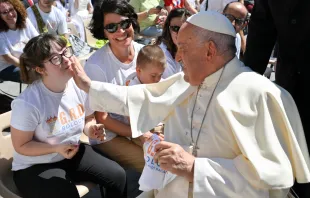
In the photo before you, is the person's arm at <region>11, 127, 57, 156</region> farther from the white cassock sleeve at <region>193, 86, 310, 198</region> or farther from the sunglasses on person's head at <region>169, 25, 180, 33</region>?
the sunglasses on person's head at <region>169, 25, 180, 33</region>

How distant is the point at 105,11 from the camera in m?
2.90

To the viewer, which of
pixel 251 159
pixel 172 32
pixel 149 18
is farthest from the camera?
pixel 149 18

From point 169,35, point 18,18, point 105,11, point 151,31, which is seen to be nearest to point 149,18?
point 151,31

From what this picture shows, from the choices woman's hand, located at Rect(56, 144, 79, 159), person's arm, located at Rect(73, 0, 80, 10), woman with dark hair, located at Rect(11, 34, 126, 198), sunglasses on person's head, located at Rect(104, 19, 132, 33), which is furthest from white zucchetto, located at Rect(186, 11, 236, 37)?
person's arm, located at Rect(73, 0, 80, 10)

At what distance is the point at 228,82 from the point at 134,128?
0.51m

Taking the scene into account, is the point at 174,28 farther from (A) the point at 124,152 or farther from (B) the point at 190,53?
(B) the point at 190,53

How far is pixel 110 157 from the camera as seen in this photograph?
2.72m

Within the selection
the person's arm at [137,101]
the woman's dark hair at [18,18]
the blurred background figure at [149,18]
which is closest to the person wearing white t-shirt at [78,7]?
the blurred background figure at [149,18]

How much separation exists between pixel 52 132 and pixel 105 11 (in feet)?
3.53

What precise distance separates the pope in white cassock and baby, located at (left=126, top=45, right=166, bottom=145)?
0.91 m

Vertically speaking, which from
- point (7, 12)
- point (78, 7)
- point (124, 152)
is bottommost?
point (78, 7)

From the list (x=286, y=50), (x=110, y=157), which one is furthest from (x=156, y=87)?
(x=110, y=157)

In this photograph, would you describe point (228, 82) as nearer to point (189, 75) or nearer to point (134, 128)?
point (189, 75)

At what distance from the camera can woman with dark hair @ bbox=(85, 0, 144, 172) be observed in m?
2.72
